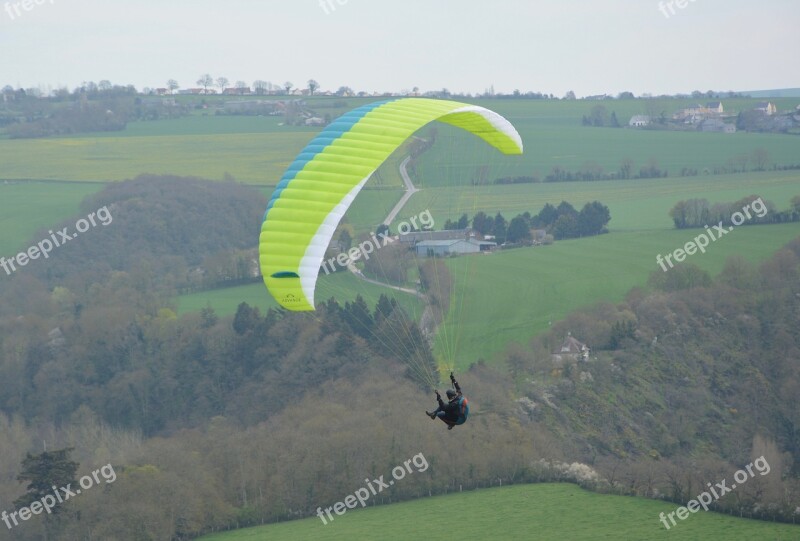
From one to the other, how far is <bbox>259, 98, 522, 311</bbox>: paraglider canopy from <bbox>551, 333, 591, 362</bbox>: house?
88.6 ft

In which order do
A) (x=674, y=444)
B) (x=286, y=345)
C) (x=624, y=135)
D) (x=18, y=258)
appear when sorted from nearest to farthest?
(x=674, y=444) → (x=286, y=345) → (x=18, y=258) → (x=624, y=135)

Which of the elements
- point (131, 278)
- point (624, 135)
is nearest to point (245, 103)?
point (624, 135)

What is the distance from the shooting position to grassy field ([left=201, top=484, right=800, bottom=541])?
117 ft

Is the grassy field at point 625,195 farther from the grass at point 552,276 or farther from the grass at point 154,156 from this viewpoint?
the grass at point 154,156

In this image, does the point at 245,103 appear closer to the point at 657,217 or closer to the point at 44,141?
the point at 44,141

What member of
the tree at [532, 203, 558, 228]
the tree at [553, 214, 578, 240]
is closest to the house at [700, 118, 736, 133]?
the tree at [532, 203, 558, 228]

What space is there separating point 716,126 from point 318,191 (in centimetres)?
8651

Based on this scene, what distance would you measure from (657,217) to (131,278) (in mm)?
30226

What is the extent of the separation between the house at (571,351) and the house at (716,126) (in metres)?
56.2

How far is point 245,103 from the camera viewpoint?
Answer: 408ft

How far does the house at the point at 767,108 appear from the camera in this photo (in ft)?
345

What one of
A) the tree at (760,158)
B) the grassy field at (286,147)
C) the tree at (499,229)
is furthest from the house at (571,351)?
the tree at (760,158)

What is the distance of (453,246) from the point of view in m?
63.3

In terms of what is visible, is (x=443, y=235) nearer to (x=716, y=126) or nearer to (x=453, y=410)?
(x=453, y=410)
